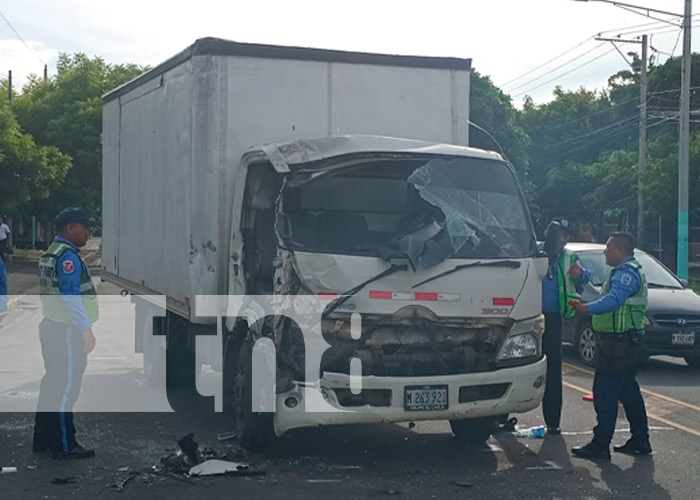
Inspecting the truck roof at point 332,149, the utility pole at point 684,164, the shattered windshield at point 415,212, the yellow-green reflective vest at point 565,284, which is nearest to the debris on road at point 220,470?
the shattered windshield at point 415,212

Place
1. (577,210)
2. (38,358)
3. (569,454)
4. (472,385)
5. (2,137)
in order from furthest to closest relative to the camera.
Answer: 1. (577,210)
2. (2,137)
3. (38,358)
4. (569,454)
5. (472,385)

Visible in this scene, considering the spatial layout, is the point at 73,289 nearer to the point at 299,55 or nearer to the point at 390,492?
the point at 299,55

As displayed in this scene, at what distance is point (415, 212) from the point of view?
7.99 metres

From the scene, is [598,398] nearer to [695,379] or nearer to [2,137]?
[695,379]

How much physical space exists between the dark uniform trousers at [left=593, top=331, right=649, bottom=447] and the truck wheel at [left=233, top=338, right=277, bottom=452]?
8.38ft

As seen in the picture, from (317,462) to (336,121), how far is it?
9.71 ft

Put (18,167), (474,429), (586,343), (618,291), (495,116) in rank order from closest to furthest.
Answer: (618,291)
(474,429)
(586,343)
(18,167)
(495,116)

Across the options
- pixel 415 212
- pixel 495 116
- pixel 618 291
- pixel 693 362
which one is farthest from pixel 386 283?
pixel 495 116

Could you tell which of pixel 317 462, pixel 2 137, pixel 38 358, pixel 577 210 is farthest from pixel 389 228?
pixel 577 210

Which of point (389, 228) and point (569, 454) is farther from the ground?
point (389, 228)

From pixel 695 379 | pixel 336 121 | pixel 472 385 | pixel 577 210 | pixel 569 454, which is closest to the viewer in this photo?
pixel 472 385

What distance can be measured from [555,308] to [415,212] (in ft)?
5.54

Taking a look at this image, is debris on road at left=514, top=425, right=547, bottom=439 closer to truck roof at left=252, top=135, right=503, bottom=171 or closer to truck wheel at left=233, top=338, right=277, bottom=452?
truck wheel at left=233, top=338, right=277, bottom=452

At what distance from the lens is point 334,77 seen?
884 centimetres
